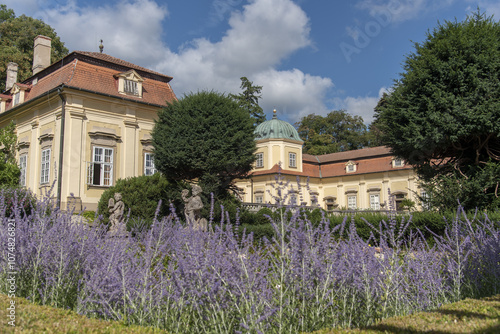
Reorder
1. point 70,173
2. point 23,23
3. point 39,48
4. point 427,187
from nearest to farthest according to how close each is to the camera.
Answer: point 427,187 < point 70,173 < point 39,48 < point 23,23

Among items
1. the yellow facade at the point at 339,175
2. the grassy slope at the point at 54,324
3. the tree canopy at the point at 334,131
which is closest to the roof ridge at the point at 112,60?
the yellow facade at the point at 339,175

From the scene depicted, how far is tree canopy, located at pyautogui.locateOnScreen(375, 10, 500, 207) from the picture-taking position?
1081 centimetres

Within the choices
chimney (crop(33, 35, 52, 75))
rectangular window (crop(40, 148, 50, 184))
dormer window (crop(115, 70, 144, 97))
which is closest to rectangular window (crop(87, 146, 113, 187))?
rectangular window (crop(40, 148, 50, 184))

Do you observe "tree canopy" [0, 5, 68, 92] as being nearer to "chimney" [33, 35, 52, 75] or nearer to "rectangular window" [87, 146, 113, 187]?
"chimney" [33, 35, 52, 75]

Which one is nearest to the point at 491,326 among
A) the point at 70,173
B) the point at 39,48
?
the point at 70,173

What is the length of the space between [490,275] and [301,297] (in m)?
2.82

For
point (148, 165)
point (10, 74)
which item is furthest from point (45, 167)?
point (10, 74)

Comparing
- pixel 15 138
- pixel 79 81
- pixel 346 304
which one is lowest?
pixel 346 304

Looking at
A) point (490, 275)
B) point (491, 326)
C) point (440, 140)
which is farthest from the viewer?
point (440, 140)

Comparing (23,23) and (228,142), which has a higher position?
(23,23)

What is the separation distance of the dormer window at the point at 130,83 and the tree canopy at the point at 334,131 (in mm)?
28676

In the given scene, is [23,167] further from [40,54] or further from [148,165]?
[40,54]

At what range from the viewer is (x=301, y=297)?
11.9 ft

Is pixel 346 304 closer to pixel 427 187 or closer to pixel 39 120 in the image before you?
pixel 427 187
